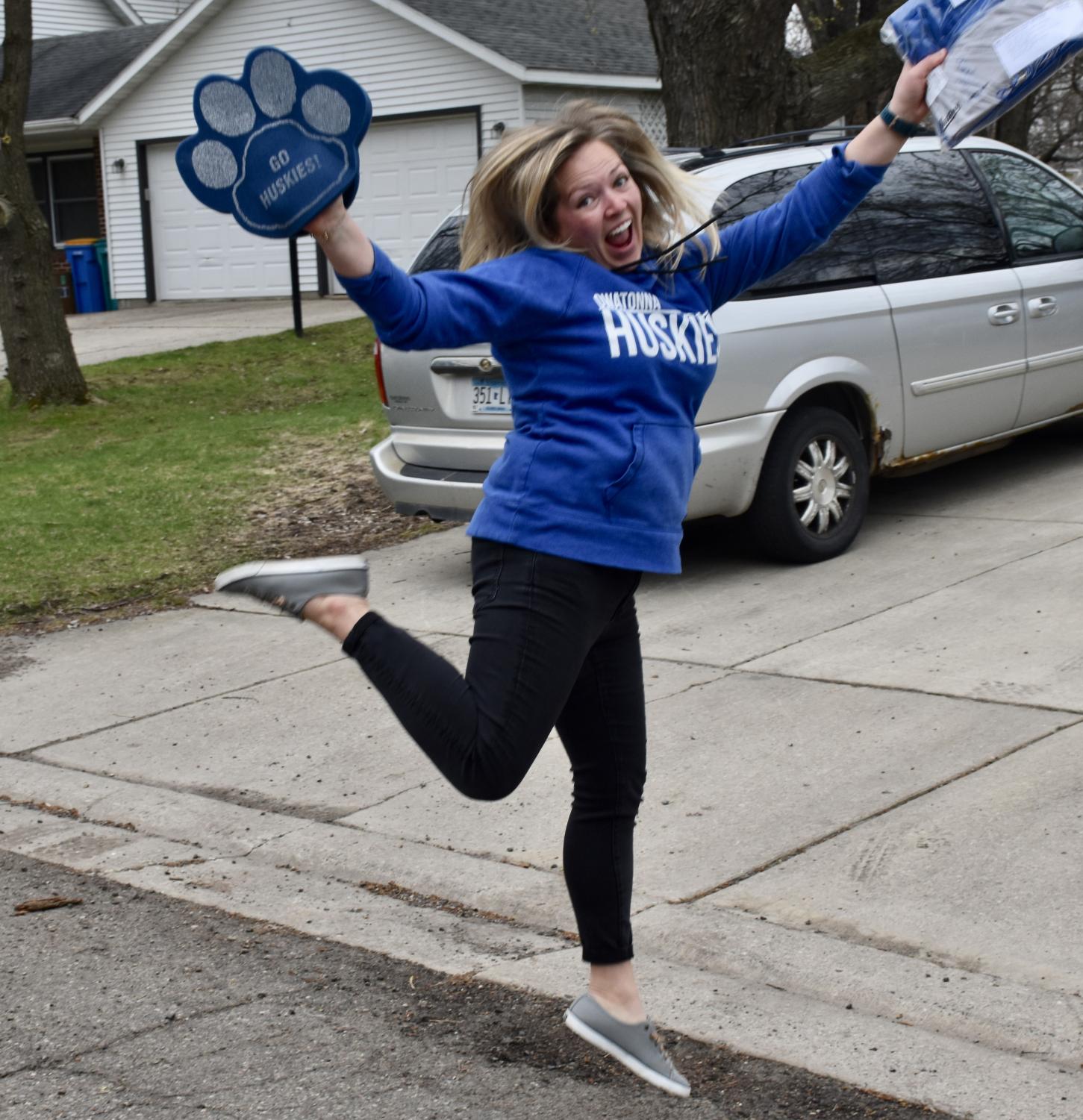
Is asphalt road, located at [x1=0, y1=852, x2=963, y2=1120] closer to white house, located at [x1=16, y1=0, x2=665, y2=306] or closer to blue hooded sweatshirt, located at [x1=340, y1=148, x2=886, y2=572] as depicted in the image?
blue hooded sweatshirt, located at [x1=340, y1=148, x2=886, y2=572]

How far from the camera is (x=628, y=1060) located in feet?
10.5

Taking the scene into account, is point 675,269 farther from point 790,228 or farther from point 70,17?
point 70,17

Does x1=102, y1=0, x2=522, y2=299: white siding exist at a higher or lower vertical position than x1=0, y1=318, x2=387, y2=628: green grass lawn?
higher

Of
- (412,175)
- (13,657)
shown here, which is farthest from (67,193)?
(13,657)

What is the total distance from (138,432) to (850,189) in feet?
33.1

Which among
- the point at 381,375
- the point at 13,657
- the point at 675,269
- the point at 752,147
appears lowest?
the point at 13,657

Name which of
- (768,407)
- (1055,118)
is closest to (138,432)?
(768,407)

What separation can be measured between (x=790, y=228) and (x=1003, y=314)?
510cm

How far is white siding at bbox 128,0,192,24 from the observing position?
110 ft

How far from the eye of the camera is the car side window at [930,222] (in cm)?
768

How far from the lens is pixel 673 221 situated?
3.20m

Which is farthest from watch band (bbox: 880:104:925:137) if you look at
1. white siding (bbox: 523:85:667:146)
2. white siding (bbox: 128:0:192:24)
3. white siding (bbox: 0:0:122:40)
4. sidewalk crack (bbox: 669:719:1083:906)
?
white siding (bbox: 128:0:192:24)

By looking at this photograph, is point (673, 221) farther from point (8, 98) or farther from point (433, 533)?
point (8, 98)

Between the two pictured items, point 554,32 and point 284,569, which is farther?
point 554,32
